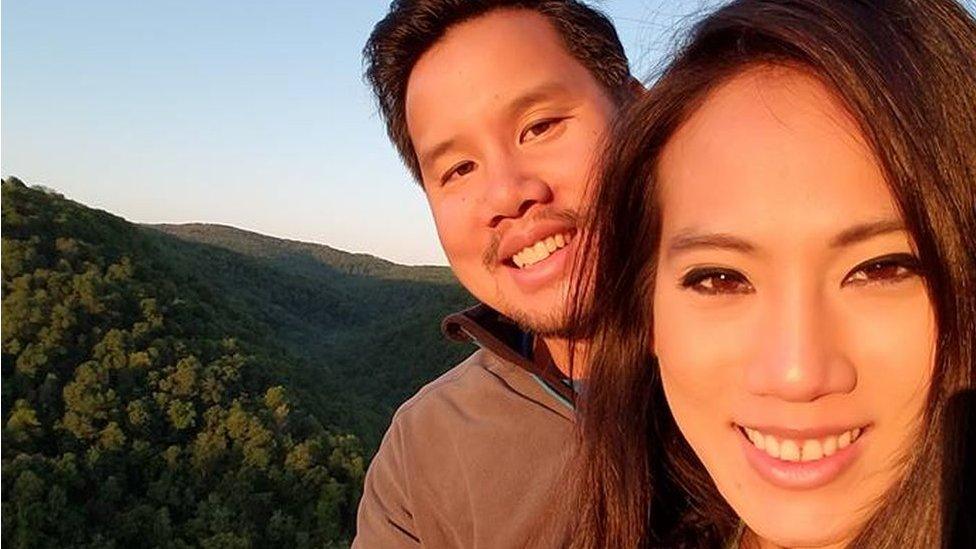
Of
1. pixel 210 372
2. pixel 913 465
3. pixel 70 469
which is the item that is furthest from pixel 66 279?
pixel 913 465

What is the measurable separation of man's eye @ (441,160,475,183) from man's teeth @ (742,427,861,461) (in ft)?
3.82

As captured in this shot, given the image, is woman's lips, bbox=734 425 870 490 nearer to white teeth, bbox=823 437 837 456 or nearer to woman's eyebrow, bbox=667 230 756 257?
white teeth, bbox=823 437 837 456

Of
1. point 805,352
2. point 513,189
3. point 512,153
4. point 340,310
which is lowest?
point 805,352

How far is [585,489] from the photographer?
180 centimetres

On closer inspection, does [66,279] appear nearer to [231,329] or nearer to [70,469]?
[231,329]

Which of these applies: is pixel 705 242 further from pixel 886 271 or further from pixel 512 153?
pixel 512 153

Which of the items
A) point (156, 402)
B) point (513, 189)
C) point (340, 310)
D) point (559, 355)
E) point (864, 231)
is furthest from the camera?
point (340, 310)

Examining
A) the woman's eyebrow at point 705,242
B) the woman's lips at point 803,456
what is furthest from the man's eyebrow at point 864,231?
the woman's lips at point 803,456

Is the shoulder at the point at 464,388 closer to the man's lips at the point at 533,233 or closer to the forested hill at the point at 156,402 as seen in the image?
the man's lips at the point at 533,233

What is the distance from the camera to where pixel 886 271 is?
123cm

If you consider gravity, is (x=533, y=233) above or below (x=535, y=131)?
below

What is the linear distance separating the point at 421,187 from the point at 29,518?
17.5 m

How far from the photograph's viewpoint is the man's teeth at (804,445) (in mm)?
1253

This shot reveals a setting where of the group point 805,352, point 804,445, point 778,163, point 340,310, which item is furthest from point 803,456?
point 340,310
